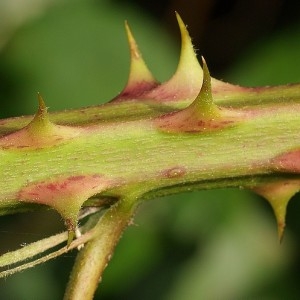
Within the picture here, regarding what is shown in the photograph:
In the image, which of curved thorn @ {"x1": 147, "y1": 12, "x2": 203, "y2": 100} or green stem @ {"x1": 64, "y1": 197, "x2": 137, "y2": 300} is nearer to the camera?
green stem @ {"x1": 64, "y1": 197, "x2": 137, "y2": 300}

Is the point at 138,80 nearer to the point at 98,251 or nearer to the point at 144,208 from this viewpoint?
the point at 98,251

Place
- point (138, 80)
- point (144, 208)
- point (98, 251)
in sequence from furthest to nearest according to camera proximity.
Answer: point (144, 208) → point (138, 80) → point (98, 251)

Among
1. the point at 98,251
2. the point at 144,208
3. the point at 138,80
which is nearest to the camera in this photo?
the point at 98,251

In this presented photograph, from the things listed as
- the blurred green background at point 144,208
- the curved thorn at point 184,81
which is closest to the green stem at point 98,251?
the curved thorn at point 184,81

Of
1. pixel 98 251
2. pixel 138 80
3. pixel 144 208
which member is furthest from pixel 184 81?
pixel 144 208

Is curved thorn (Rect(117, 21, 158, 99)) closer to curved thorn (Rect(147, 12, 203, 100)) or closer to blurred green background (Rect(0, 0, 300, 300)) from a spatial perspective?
curved thorn (Rect(147, 12, 203, 100))

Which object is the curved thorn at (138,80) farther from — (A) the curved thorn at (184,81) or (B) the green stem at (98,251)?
(B) the green stem at (98,251)

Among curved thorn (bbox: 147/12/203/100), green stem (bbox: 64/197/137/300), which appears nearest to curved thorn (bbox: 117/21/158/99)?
curved thorn (bbox: 147/12/203/100)

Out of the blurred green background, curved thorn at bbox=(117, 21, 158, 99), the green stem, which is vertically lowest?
the blurred green background

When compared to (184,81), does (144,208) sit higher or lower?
lower
